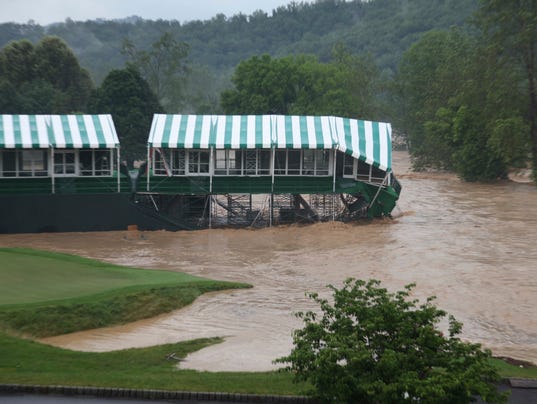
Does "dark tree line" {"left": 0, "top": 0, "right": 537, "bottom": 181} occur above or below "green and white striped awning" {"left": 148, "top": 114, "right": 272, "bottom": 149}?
above

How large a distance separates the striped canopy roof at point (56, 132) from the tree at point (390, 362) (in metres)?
27.8

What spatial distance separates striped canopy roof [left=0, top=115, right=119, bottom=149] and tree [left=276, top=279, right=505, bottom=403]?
27814mm

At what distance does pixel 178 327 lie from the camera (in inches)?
852

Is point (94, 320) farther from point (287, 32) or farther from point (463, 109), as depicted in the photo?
point (287, 32)

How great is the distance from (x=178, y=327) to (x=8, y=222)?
18.8 metres

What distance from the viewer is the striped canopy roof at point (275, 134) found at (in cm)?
3922

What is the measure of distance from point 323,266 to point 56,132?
16.2 m

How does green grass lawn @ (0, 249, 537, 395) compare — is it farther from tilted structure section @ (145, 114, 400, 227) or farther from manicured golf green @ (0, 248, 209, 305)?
tilted structure section @ (145, 114, 400, 227)

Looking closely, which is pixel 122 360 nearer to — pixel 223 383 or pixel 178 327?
pixel 223 383

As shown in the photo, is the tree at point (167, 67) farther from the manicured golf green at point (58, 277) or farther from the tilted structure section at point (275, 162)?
the manicured golf green at point (58, 277)

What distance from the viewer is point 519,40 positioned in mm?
52156

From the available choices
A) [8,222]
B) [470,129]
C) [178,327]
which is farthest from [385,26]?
[178,327]

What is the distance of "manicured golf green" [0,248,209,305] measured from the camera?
21078mm

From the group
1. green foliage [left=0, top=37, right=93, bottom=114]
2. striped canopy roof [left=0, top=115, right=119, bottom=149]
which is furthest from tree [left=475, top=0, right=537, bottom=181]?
green foliage [left=0, top=37, right=93, bottom=114]
